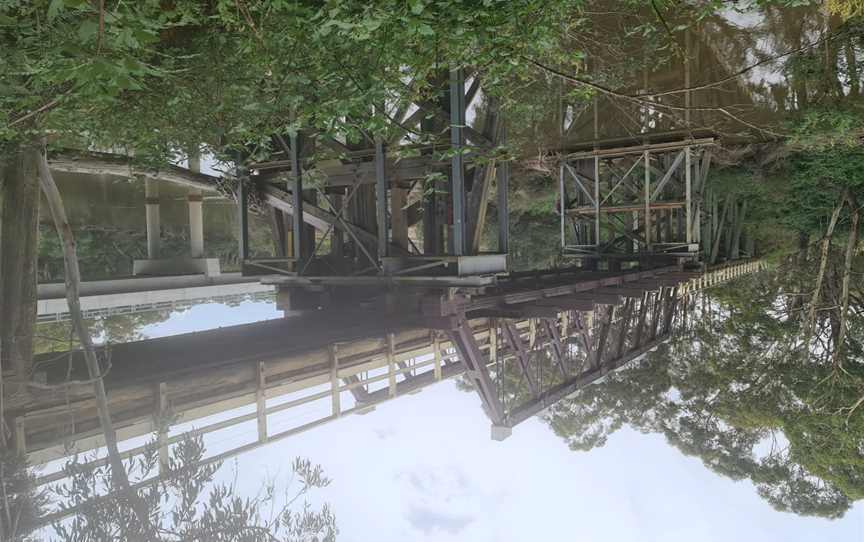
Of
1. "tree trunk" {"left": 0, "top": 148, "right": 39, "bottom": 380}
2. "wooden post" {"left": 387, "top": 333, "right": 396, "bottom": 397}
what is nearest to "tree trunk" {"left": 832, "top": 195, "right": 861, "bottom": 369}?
"wooden post" {"left": 387, "top": 333, "right": 396, "bottom": 397}

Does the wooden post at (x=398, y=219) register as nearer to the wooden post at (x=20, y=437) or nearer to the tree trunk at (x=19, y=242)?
the tree trunk at (x=19, y=242)

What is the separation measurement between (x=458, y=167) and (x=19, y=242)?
5.17m

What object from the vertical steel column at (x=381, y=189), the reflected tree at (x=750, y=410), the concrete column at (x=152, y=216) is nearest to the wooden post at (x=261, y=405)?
the vertical steel column at (x=381, y=189)

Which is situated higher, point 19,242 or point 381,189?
point 381,189

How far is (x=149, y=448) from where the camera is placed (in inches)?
126

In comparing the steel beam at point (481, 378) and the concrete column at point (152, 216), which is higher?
the concrete column at point (152, 216)

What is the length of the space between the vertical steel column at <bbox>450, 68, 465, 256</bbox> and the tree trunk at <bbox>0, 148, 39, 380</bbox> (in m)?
4.60

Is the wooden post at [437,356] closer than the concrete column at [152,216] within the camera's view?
Yes

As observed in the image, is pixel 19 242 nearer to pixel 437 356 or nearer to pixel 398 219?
pixel 398 219

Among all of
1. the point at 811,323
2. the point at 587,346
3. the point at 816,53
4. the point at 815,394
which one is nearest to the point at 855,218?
the point at 811,323

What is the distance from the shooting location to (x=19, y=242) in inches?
227

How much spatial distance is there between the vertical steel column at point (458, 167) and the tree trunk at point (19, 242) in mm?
4595

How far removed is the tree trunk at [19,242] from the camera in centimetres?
541

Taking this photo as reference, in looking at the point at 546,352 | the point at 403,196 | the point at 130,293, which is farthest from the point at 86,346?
the point at 130,293
